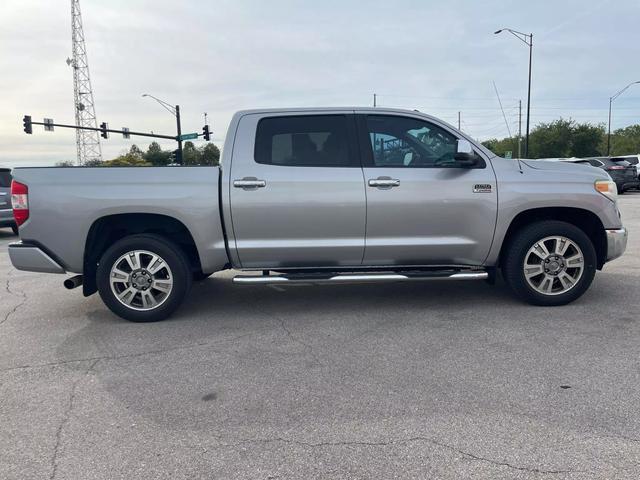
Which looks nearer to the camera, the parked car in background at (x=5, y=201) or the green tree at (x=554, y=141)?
the parked car in background at (x=5, y=201)

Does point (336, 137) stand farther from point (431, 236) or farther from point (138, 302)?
point (138, 302)

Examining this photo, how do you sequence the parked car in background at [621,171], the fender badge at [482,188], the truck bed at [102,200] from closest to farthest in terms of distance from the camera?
1. the truck bed at [102,200]
2. the fender badge at [482,188]
3. the parked car in background at [621,171]

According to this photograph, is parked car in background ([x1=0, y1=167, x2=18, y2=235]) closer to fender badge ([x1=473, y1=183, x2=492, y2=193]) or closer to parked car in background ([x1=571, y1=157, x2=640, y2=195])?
fender badge ([x1=473, y1=183, x2=492, y2=193])

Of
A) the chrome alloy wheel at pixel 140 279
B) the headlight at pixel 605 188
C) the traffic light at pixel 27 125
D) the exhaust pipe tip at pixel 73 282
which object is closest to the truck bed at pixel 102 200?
the exhaust pipe tip at pixel 73 282

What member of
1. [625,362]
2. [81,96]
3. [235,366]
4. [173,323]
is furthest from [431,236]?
[81,96]

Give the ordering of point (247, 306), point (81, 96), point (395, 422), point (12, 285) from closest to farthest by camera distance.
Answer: point (395, 422) < point (247, 306) < point (12, 285) < point (81, 96)

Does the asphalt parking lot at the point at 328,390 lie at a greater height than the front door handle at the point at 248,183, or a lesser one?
lesser

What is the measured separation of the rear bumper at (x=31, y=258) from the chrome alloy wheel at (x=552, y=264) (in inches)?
179

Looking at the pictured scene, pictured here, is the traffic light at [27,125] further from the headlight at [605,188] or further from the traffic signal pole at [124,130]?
the headlight at [605,188]

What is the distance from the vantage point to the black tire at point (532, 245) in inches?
193

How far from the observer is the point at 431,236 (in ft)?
Result: 16.1

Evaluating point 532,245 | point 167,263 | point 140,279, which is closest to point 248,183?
point 167,263

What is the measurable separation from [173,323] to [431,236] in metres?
2.64

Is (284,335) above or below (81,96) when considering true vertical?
below
